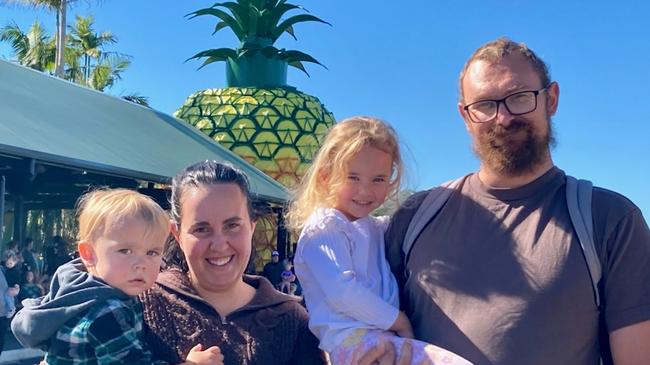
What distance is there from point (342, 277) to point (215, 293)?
0.43 m

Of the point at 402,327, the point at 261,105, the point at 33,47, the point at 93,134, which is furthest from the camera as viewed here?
the point at 33,47

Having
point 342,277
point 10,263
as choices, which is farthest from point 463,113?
point 10,263

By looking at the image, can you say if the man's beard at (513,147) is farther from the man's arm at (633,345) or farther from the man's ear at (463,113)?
the man's arm at (633,345)

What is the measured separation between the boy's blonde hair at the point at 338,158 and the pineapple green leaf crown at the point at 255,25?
39.9 feet

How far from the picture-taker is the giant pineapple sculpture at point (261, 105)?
14148 millimetres

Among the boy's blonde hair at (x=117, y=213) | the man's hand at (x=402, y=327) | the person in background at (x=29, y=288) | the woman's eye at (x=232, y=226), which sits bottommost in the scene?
the person in background at (x=29, y=288)

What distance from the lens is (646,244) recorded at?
213cm

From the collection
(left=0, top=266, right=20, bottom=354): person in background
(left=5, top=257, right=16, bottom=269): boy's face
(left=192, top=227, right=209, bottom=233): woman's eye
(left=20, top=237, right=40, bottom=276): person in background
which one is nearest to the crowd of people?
(left=192, top=227, right=209, bottom=233): woman's eye

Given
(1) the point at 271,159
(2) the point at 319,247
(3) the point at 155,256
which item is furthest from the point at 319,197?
(1) the point at 271,159

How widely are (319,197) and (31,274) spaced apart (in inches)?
311

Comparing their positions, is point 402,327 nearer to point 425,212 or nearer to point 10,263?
point 425,212

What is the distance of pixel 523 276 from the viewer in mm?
2248

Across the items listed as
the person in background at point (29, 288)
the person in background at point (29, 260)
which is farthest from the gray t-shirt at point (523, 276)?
the person in background at point (29, 260)

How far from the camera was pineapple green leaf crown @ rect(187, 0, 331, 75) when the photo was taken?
1477cm
